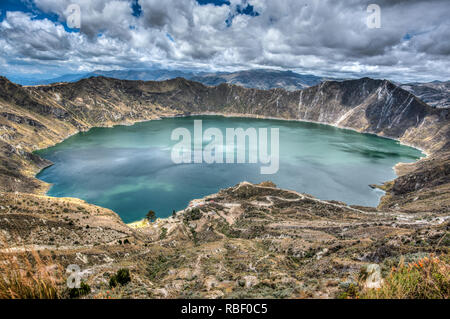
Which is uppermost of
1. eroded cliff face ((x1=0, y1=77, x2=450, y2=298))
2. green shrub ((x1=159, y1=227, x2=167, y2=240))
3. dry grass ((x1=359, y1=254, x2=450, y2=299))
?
dry grass ((x1=359, y1=254, x2=450, y2=299))

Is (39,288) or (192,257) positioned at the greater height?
(39,288)

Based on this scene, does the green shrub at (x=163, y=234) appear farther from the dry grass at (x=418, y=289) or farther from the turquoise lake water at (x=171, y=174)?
the dry grass at (x=418, y=289)

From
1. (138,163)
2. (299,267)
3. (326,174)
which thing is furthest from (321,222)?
(138,163)

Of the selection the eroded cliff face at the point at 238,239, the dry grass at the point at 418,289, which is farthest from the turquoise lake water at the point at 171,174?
the dry grass at the point at 418,289

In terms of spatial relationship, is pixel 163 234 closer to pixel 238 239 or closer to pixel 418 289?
pixel 238 239

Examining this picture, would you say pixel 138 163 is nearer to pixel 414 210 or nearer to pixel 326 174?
pixel 326 174

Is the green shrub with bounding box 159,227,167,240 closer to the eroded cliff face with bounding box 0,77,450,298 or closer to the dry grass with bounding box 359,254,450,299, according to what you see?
the eroded cliff face with bounding box 0,77,450,298

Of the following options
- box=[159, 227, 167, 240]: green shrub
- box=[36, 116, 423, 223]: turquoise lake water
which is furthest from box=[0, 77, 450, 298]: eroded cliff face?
box=[36, 116, 423, 223]: turquoise lake water

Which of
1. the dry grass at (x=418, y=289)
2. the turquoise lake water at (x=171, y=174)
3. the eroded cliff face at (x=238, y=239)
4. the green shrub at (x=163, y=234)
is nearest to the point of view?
the dry grass at (x=418, y=289)

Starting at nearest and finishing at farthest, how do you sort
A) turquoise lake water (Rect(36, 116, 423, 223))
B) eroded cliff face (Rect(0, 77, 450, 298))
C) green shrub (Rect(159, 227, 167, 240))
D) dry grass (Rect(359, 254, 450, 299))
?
dry grass (Rect(359, 254, 450, 299))
eroded cliff face (Rect(0, 77, 450, 298))
green shrub (Rect(159, 227, 167, 240))
turquoise lake water (Rect(36, 116, 423, 223))
